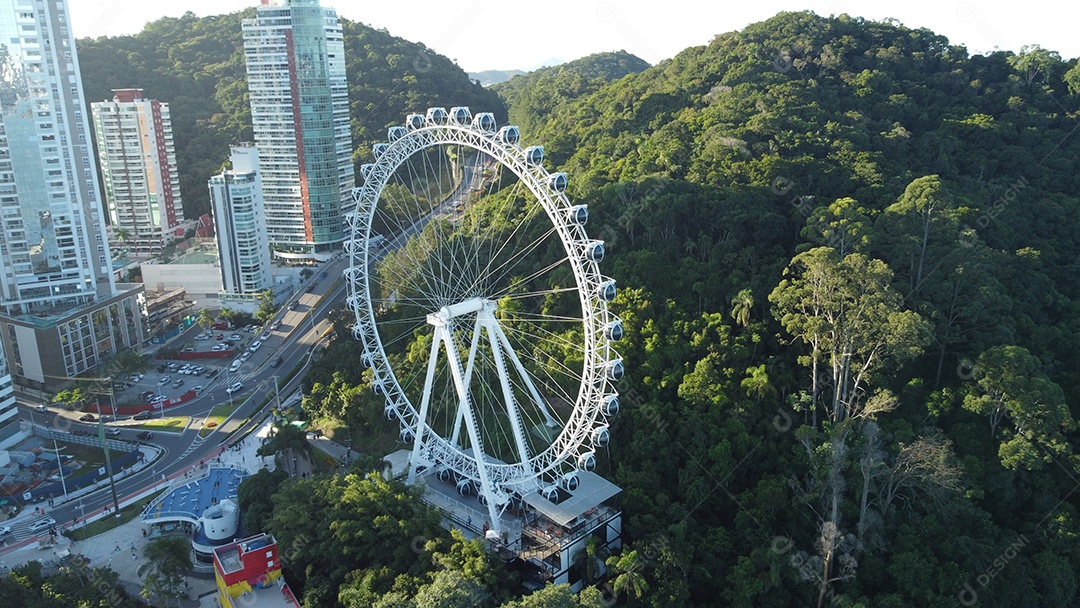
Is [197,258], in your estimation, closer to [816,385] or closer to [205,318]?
[205,318]

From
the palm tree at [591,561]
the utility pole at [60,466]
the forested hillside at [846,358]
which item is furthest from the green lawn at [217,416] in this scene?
the palm tree at [591,561]

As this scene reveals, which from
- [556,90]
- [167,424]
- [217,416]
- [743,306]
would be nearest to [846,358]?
[743,306]

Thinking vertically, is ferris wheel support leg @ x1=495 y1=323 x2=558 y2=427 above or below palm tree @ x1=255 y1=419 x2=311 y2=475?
above

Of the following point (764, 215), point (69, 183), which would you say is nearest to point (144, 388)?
point (69, 183)

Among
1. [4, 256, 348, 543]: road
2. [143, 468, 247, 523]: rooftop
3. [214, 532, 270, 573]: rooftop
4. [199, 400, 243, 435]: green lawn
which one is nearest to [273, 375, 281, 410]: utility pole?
[4, 256, 348, 543]: road

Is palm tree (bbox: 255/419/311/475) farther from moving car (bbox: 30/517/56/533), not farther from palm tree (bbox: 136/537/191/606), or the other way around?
moving car (bbox: 30/517/56/533)
